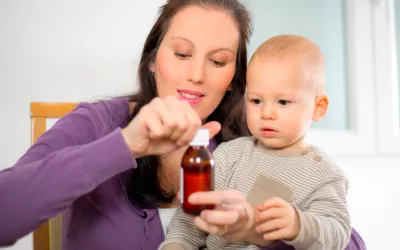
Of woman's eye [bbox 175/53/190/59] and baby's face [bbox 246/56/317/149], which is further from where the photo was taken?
woman's eye [bbox 175/53/190/59]

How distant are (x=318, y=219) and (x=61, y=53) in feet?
4.80

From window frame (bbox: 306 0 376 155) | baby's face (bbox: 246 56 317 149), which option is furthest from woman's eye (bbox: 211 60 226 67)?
window frame (bbox: 306 0 376 155)

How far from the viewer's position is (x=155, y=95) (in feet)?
4.95

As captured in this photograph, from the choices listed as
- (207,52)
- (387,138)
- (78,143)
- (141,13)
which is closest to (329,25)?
(387,138)

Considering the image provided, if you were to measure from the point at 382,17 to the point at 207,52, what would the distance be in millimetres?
1510

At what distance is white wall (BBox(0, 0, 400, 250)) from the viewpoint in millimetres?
1936

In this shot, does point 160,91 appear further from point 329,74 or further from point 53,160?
point 329,74

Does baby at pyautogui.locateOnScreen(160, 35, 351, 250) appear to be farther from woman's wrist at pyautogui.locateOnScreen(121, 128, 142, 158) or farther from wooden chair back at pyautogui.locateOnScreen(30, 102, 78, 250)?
wooden chair back at pyautogui.locateOnScreen(30, 102, 78, 250)

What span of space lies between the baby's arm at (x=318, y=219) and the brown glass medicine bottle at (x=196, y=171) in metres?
0.14

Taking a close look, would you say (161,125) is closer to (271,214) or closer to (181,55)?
(271,214)

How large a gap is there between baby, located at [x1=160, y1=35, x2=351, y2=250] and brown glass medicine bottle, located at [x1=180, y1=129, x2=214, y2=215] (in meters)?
0.23

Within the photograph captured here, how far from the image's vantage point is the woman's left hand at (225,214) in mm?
848

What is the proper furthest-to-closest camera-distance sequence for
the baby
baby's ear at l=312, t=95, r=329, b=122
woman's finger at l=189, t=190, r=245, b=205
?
baby's ear at l=312, t=95, r=329, b=122 → the baby → woman's finger at l=189, t=190, r=245, b=205

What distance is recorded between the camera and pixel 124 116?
139 cm
